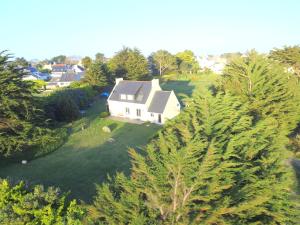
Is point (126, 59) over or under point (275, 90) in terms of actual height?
over

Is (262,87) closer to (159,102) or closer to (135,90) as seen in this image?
(159,102)

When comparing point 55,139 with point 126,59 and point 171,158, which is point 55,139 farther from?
point 126,59

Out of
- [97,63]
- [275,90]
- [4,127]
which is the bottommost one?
[4,127]

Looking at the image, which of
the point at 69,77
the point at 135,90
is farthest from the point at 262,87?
the point at 69,77

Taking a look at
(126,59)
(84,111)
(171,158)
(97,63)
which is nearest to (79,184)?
(171,158)

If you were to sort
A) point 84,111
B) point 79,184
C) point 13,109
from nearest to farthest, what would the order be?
point 79,184, point 13,109, point 84,111

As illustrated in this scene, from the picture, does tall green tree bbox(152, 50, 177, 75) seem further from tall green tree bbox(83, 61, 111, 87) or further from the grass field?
the grass field
